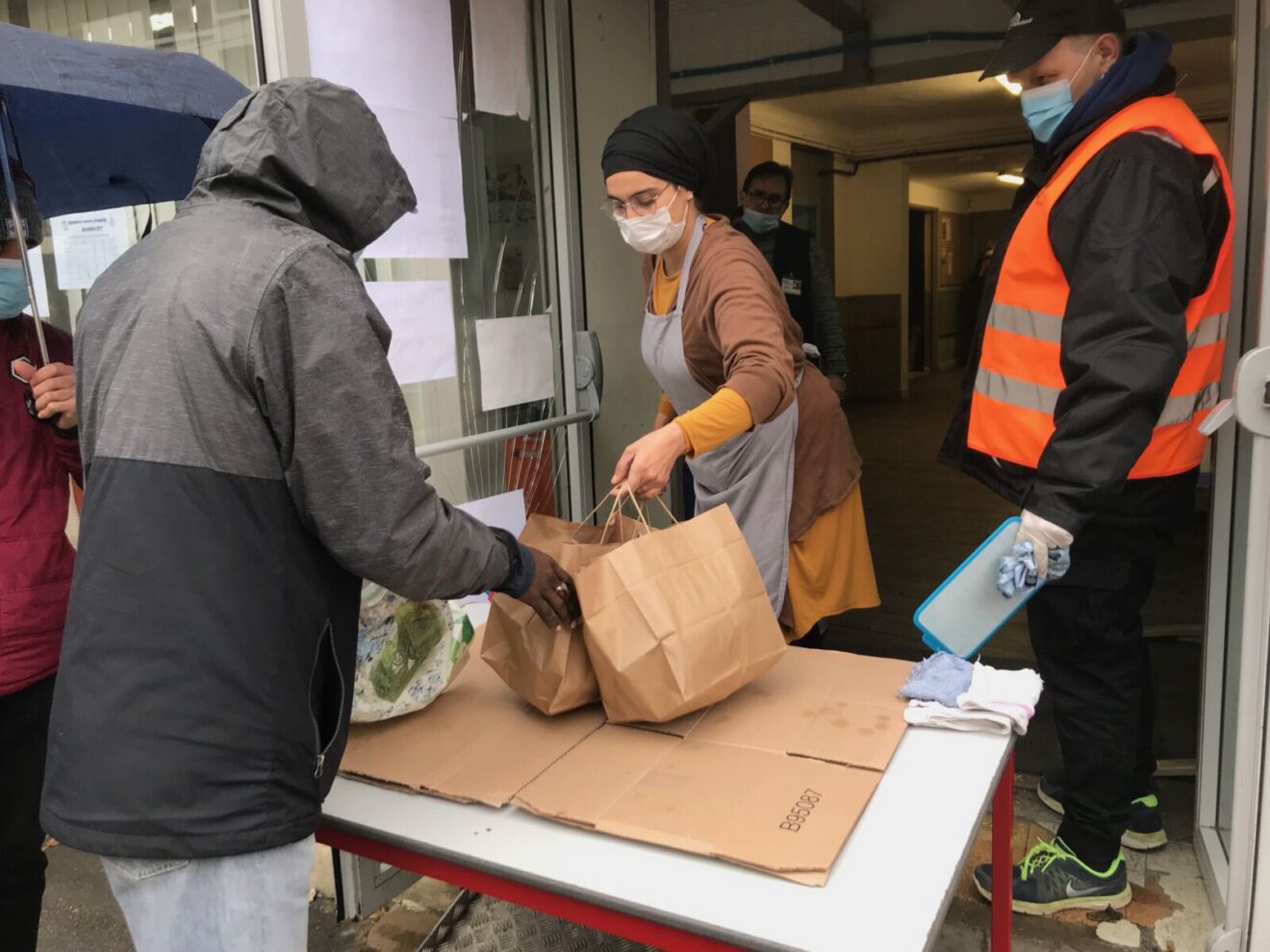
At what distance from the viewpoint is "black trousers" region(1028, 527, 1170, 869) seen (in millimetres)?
1919

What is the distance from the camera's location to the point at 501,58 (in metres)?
2.54

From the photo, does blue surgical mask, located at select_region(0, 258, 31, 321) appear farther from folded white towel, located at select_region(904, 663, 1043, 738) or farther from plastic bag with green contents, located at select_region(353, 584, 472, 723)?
folded white towel, located at select_region(904, 663, 1043, 738)

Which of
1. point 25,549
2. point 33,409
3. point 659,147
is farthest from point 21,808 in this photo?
point 659,147

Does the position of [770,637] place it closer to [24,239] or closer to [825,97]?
[24,239]

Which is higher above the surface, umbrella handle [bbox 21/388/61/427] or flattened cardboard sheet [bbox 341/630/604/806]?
umbrella handle [bbox 21/388/61/427]

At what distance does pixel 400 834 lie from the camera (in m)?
1.27

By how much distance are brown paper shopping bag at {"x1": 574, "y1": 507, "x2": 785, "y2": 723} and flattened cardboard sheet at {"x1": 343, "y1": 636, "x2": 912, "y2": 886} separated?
7 centimetres

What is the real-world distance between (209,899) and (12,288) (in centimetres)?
106

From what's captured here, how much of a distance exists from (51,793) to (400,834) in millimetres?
407

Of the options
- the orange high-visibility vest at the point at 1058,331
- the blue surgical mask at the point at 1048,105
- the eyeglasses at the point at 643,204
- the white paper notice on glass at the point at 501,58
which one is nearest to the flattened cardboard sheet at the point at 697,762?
the orange high-visibility vest at the point at 1058,331

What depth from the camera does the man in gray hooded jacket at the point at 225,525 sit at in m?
1.02

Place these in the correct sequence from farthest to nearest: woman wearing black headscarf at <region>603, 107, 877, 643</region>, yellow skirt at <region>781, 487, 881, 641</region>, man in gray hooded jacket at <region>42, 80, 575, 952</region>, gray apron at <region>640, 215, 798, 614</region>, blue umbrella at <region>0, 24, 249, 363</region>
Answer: yellow skirt at <region>781, 487, 881, 641</region> < gray apron at <region>640, 215, 798, 614</region> < woman wearing black headscarf at <region>603, 107, 877, 643</region> < blue umbrella at <region>0, 24, 249, 363</region> < man in gray hooded jacket at <region>42, 80, 575, 952</region>

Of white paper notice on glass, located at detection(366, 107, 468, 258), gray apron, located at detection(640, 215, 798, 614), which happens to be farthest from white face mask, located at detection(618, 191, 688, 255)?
white paper notice on glass, located at detection(366, 107, 468, 258)

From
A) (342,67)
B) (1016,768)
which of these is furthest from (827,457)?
(342,67)
